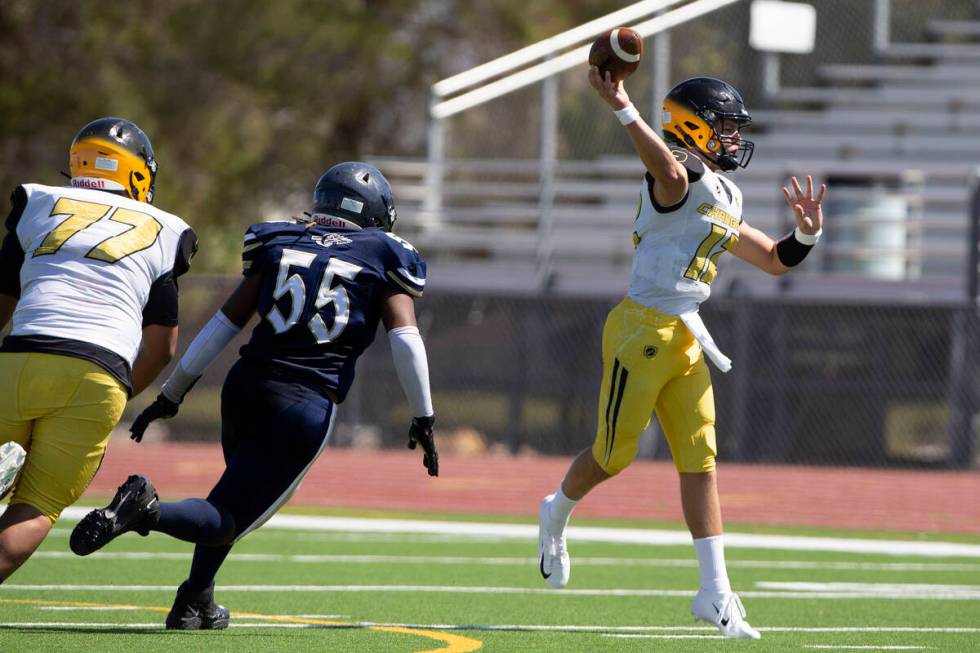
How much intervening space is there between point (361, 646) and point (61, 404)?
4.80 feet

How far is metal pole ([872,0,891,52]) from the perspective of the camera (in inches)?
797

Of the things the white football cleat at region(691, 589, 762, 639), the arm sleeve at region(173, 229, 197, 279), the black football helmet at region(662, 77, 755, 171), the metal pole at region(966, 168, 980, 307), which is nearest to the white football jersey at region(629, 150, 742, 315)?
the black football helmet at region(662, 77, 755, 171)

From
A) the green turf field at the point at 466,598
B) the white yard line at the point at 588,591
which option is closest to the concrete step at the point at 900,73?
the green turf field at the point at 466,598

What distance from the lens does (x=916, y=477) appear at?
51.3 ft

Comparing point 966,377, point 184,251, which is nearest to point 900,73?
point 966,377

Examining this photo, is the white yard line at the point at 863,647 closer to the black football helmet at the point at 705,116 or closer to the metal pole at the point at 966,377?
the black football helmet at the point at 705,116

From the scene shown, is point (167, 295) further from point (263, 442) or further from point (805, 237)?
point (805, 237)

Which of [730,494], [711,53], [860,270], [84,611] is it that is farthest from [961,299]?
[84,611]

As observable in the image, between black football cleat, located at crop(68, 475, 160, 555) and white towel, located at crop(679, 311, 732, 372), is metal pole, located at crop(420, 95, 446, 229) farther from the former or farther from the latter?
black football cleat, located at crop(68, 475, 160, 555)

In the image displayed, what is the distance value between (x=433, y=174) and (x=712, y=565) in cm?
1332

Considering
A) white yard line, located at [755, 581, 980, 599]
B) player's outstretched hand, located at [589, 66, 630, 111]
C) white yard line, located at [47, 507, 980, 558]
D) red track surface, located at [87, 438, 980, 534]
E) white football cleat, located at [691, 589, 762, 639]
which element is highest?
player's outstretched hand, located at [589, 66, 630, 111]

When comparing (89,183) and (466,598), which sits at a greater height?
(89,183)

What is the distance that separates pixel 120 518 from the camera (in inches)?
A: 207

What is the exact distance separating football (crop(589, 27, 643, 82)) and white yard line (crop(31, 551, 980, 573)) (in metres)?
4.20
